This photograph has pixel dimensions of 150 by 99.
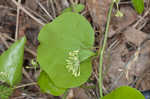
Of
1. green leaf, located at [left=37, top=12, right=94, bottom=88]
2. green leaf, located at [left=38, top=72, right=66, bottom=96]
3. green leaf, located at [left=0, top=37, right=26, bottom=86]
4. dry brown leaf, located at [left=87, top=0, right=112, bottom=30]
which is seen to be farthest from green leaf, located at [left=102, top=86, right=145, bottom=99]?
green leaf, located at [left=0, top=37, right=26, bottom=86]

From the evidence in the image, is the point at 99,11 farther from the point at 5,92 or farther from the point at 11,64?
the point at 5,92

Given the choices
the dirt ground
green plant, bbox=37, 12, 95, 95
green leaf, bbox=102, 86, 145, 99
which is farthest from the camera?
the dirt ground

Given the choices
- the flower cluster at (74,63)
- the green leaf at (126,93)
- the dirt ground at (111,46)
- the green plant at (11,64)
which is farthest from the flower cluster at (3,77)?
the green leaf at (126,93)

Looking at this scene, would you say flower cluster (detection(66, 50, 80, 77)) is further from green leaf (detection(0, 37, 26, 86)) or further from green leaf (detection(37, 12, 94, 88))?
green leaf (detection(0, 37, 26, 86))

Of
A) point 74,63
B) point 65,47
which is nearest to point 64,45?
point 65,47

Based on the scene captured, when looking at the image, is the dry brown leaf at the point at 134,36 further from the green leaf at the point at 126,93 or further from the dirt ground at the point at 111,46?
the green leaf at the point at 126,93
